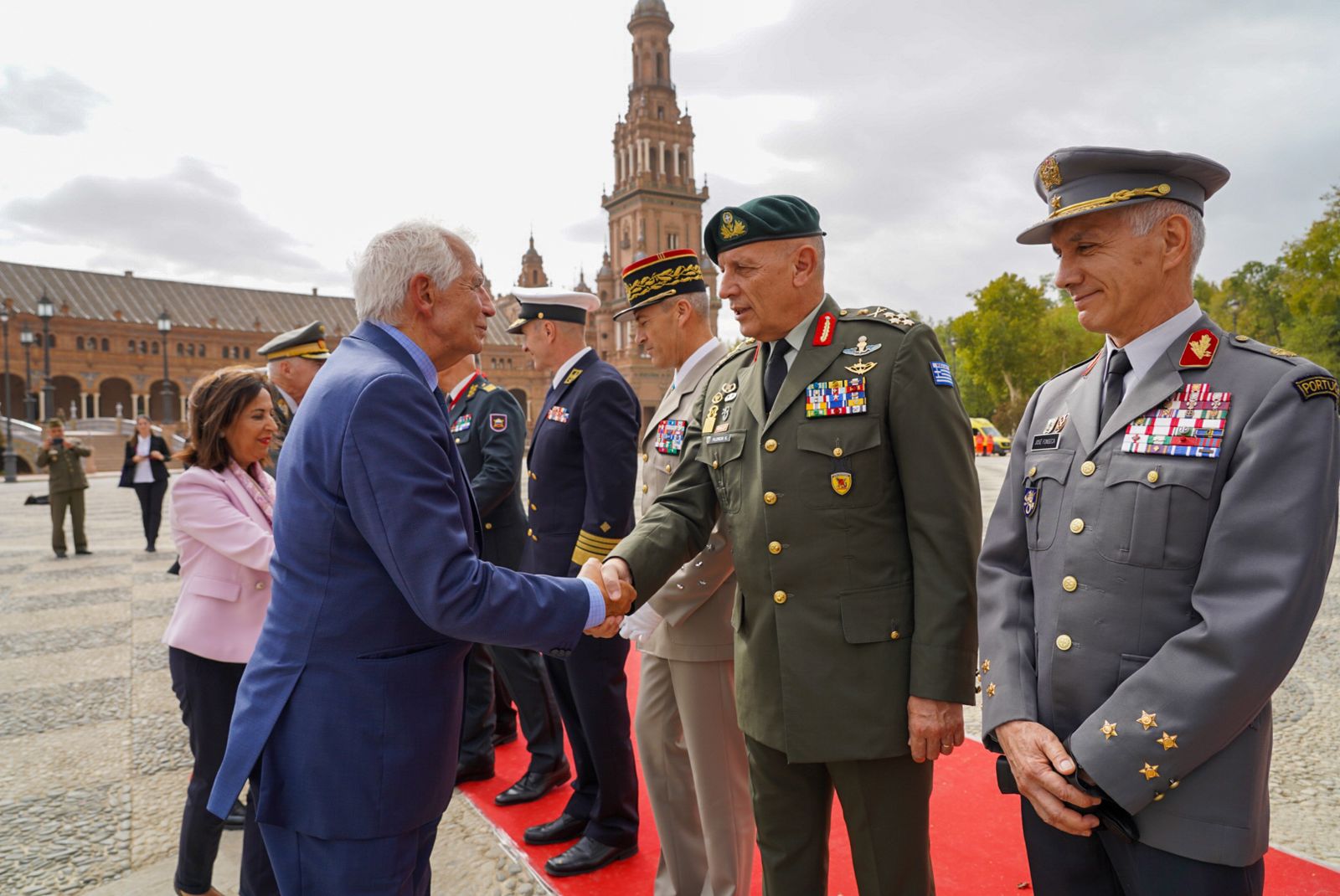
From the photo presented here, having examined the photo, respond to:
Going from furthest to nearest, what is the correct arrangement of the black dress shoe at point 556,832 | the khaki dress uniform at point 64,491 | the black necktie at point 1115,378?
the khaki dress uniform at point 64,491 < the black dress shoe at point 556,832 < the black necktie at point 1115,378

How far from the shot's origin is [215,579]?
3.24 meters

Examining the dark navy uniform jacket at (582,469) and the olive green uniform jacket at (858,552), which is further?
the dark navy uniform jacket at (582,469)

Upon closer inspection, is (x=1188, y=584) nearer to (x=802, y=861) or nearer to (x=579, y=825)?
(x=802, y=861)

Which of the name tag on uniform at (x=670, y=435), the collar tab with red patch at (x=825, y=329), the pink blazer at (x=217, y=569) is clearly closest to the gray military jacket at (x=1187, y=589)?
the collar tab with red patch at (x=825, y=329)

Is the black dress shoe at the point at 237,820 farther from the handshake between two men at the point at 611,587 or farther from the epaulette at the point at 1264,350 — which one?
the epaulette at the point at 1264,350

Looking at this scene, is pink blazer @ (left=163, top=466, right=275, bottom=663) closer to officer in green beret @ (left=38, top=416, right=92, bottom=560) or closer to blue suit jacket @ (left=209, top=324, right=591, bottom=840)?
blue suit jacket @ (left=209, top=324, right=591, bottom=840)

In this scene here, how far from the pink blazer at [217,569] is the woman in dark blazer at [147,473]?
1030 cm

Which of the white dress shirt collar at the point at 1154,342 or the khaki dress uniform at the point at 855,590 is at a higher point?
the white dress shirt collar at the point at 1154,342

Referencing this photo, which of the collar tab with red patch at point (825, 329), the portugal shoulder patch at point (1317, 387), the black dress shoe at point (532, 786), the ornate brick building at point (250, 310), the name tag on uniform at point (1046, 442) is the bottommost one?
the black dress shoe at point (532, 786)

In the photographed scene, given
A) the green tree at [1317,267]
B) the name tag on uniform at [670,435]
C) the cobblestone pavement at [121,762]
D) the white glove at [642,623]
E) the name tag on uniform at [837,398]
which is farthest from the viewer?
the green tree at [1317,267]

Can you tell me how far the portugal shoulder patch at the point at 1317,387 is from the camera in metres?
1.62

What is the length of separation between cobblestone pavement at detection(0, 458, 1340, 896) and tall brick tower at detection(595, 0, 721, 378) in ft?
231

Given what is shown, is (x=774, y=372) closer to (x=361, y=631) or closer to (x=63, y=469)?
(x=361, y=631)

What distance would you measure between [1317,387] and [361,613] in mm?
2153
